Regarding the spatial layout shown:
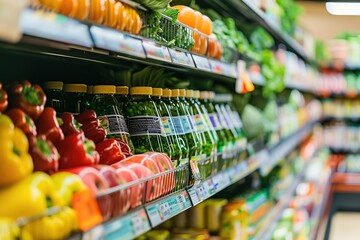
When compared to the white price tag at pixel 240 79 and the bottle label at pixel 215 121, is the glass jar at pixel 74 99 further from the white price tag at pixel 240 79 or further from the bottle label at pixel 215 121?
the white price tag at pixel 240 79

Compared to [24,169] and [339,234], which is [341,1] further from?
[24,169]

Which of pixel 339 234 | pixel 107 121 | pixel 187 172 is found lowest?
pixel 339 234

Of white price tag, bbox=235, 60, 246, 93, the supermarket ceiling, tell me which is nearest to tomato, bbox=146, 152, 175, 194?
white price tag, bbox=235, 60, 246, 93

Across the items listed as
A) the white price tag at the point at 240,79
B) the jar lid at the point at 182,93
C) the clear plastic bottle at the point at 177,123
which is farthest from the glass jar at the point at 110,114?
the white price tag at the point at 240,79

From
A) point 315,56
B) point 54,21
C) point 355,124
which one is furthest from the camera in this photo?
point 355,124

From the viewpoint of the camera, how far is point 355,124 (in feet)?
31.2

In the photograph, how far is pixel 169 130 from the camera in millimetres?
2023

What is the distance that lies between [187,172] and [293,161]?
4.60 m

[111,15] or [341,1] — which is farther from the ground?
[341,1]

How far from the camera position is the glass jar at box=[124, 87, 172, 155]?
192cm

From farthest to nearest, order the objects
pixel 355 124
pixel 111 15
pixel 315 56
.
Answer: pixel 355 124
pixel 315 56
pixel 111 15

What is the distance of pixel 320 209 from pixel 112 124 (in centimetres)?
524

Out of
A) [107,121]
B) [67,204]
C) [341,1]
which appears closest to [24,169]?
[67,204]

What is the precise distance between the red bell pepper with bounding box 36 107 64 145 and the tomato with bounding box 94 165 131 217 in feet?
0.38
